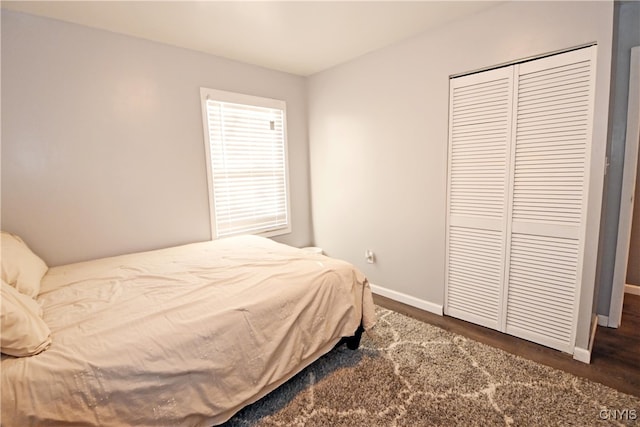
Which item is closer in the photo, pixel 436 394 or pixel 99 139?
pixel 436 394

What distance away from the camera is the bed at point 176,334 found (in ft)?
3.57

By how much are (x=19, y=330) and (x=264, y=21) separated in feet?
7.65

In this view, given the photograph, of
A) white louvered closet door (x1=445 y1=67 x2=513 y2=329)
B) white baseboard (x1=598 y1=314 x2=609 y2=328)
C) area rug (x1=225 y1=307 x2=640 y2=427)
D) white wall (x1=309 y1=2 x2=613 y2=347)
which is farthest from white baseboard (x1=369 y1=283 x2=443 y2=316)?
white baseboard (x1=598 y1=314 x2=609 y2=328)

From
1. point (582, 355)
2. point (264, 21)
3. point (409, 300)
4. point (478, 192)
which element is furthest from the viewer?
point (409, 300)

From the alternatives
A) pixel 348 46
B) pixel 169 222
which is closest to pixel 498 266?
pixel 348 46

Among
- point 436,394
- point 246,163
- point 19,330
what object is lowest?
point 436,394

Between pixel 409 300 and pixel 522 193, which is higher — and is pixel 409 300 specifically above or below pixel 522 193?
below

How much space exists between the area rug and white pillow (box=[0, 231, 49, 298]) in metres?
1.33

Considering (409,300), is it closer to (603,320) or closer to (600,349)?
(600,349)

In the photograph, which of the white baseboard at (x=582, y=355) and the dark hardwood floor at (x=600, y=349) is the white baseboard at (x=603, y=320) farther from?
the white baseboard at (x=582, y=355)

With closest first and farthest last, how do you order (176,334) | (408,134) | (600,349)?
1. (176,334)
2. (600,349)
3. (408,134)

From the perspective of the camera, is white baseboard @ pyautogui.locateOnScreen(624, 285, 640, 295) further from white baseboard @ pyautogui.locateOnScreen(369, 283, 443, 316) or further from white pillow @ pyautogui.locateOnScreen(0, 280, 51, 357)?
white pillow @ pyautogui.locateOnScreen(0, 280, 51, 357)

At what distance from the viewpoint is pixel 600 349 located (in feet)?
6.91

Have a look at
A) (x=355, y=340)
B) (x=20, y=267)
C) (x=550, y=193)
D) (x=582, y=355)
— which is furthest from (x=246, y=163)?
(x=582, y=355)
